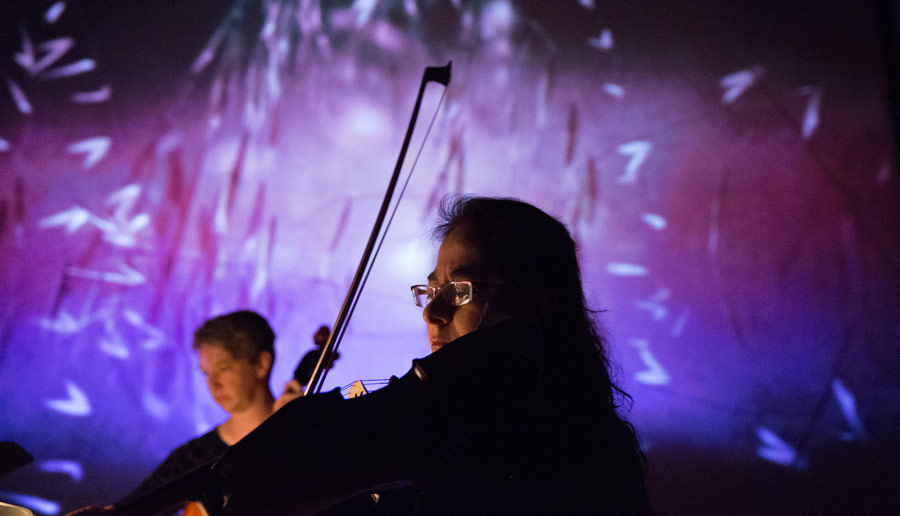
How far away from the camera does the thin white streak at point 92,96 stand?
267cm

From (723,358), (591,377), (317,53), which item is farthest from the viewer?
(317,53)

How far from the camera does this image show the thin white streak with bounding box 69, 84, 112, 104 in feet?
8.75

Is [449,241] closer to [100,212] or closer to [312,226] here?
[312,226]

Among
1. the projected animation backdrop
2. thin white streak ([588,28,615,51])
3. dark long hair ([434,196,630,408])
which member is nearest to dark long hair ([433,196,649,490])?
dark long hair ([434,196,630,408])

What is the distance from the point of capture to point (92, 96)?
267cm

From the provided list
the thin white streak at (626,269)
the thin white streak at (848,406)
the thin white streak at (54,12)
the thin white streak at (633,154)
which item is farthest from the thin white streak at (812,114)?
the thin white streak at (54,12)

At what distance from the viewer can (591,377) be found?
879mm

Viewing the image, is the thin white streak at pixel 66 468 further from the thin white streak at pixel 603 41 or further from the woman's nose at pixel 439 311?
the thin white streak at pixel 603 41

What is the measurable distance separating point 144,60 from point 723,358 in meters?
2.49

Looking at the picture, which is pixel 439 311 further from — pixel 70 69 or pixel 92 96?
pixel 70 69

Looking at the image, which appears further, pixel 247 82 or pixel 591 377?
pixel 247 82

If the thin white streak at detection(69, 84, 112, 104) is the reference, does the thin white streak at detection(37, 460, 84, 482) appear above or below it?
below

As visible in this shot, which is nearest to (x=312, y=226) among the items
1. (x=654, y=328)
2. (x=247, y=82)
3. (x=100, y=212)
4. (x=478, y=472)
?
(x=247, y=82)

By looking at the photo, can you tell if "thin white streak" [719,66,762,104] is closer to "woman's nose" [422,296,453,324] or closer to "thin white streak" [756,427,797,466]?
"thin white streak" [756,427,797,466]
